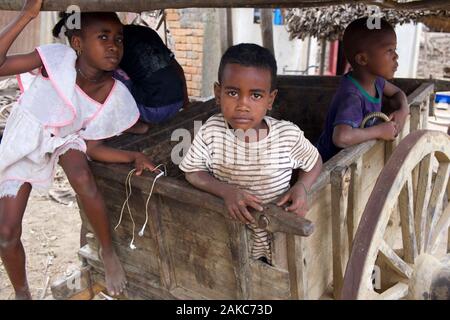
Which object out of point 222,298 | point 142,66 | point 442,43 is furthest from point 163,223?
point 442,43

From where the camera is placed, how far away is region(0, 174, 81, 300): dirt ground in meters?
3.27

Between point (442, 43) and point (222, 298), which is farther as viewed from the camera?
point (442, 43)

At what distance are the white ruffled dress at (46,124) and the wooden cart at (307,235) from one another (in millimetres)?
176

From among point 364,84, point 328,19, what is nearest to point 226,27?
point 364,84

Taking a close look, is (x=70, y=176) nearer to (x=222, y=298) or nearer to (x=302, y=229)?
(x=222, y=298)

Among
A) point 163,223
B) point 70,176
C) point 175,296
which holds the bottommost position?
point 175,296

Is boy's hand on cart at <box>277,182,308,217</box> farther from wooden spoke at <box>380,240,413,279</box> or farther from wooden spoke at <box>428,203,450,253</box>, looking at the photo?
wooden spoke at <box>428,203,450,253</box>

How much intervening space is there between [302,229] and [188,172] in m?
0.54

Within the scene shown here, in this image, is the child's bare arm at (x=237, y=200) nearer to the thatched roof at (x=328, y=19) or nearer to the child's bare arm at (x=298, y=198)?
the child's bare arm at (x=298, y=198)

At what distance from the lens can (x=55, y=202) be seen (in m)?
4.56

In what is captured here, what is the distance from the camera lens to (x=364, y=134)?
6.14 ft

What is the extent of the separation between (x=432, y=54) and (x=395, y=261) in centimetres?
1106

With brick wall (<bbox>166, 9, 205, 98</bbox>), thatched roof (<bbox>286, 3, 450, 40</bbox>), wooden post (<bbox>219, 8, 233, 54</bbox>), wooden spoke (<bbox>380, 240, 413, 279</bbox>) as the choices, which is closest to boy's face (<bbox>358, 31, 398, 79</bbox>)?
wooden spoke (<bbox>380, 240, 413, 279</bbox>)
